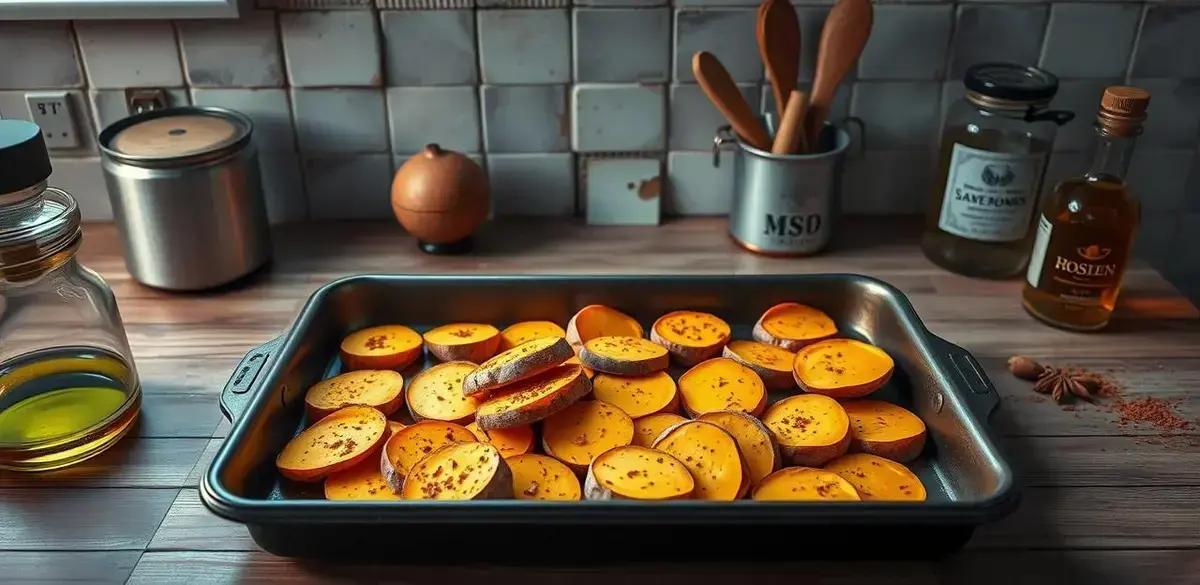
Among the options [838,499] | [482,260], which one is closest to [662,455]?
[838,499]

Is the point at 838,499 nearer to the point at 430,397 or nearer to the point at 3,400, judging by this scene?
the point at 430,397

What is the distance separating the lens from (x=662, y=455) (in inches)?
26.7

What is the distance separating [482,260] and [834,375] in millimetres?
415

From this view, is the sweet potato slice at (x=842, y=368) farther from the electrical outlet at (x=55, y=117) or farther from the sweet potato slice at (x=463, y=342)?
the electrical outlet at (x=55, y=117)

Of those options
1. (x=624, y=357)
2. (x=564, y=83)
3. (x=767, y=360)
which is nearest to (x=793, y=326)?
(x=767, y=360)

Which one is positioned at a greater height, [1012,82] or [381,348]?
[1012,82]

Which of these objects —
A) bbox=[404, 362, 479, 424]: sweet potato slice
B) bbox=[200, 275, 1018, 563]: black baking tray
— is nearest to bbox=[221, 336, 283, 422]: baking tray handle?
bbox=[200, 275, 1018, 563]: black baking tray

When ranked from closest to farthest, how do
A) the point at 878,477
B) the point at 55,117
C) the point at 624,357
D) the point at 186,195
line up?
the point at 878,477 < the point at 624,357 < the point at 186,195 < the point at 55,117

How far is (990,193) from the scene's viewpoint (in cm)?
93

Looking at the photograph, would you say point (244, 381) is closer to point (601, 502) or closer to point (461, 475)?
point (461, 475)

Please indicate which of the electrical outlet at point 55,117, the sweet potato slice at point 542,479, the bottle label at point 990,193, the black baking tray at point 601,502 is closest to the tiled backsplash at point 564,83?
the electrical outlet at point 55,117

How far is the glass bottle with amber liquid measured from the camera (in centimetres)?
84

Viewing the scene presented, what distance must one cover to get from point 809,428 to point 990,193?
365 mm

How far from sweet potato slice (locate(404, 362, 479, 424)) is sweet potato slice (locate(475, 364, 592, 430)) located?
0.6 inches
